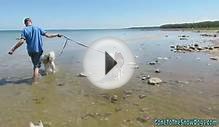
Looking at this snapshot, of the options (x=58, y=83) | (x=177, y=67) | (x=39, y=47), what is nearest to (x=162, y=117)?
(x=58, y=83)

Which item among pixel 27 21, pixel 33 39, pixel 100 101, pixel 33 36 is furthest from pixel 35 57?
pixel 100 101

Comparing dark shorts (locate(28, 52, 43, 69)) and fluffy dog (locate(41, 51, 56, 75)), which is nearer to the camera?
dark shorts (locate(28, 52, 43, 69))

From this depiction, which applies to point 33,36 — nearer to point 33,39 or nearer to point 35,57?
point 33,39

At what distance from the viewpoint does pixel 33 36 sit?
38.3 ft

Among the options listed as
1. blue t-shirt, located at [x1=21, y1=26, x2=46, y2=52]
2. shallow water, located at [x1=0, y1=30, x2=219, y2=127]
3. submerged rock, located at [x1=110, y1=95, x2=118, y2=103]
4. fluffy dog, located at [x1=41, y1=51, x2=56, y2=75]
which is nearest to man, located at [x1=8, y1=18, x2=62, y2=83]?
blue t-shirt, located at [x1=21, y1=26, x2=46, y2=52]

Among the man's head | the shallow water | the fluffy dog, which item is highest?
the man's head

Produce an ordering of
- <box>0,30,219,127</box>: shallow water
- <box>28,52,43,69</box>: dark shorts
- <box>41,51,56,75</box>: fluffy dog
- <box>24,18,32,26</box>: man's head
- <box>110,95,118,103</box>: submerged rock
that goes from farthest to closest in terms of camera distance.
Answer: <box>41,51,56,75</box>: fluffy dog
<box>28,52,43,69</box>: dark shorts
<box>24,18,32,26</box>: man's head
<box>110,95,118,103</box>: submerged rock
<box>0,30,219,127</box>: shallow water

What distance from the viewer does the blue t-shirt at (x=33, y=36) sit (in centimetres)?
1153

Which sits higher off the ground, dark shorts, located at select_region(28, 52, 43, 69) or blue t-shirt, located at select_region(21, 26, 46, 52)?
blue t-shirt, located at select_region(21, 26, 46, 52)

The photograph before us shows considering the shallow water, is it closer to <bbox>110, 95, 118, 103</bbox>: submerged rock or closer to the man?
<bbox>110, 95, 118, 103</bbox>: submerged rock

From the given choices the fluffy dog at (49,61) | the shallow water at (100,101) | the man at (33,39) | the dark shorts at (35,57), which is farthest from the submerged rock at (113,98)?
the fluffy dog at (49,61)

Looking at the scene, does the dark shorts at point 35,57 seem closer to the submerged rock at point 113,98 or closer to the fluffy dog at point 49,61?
the fluffy dog at point 49,61

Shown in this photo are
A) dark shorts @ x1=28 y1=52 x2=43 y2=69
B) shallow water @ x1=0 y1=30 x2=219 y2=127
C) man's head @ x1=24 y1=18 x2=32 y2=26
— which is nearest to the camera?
shallow water @ x1=0 y1=30 x2=219 y2=127

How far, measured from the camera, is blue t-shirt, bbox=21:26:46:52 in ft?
37.8
